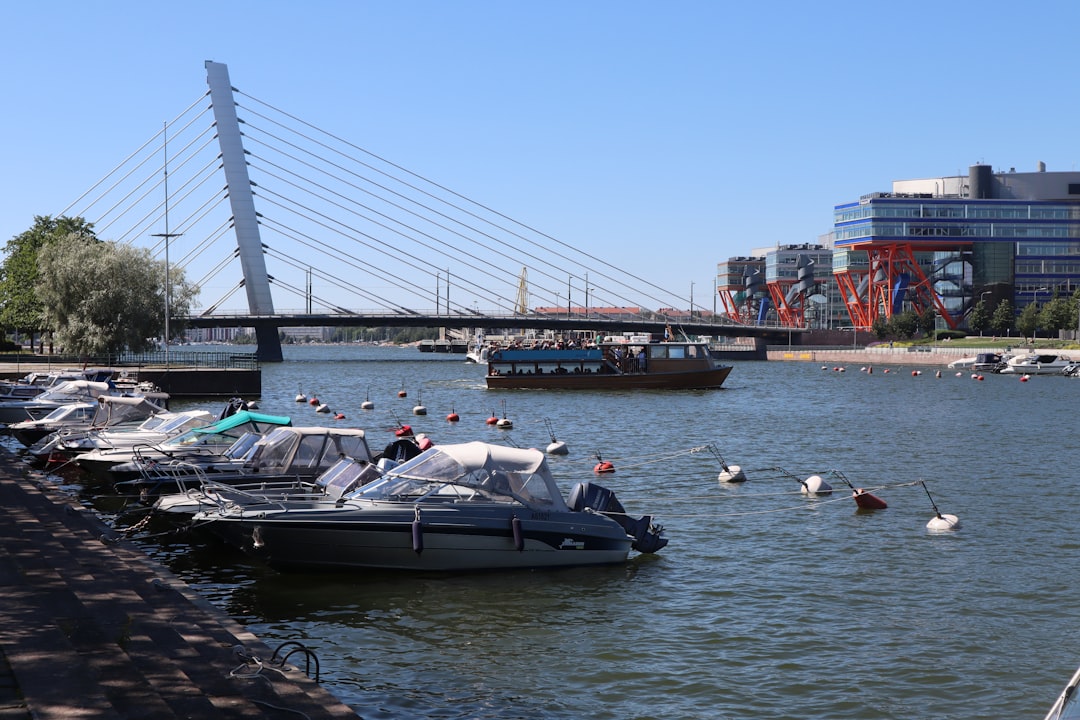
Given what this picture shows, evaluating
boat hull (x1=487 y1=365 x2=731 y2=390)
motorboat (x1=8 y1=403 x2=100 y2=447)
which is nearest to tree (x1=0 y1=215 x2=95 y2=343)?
boat hull (x1=487 y1=365 x2=731 y2=390)

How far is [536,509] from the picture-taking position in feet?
64.8

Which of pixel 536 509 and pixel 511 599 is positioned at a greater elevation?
pixel 536 509

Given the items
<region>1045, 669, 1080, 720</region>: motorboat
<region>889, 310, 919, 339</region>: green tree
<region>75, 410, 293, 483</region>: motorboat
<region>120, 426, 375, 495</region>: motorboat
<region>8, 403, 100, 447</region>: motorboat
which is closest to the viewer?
<region>1045, 669, 1080, 720</region>: motorboat

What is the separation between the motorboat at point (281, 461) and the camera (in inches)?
958

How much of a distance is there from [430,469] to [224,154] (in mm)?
101364

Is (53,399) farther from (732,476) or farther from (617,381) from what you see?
(617,381)

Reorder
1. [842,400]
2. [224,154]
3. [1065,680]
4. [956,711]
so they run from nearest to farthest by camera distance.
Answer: [956,711] < [1065,680] < [842,400] < [224,154]

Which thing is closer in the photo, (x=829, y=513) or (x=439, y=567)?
(x=439, y=567)

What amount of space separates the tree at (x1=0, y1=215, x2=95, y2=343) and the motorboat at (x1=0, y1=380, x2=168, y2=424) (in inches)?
1602

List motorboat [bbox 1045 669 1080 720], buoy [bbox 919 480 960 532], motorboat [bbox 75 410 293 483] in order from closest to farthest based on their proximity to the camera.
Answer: motorboat [bbox 1045 669 1080 720]
buoy [bbox 919 480 960 532]
motorboat [bbox 75 410 293 483]

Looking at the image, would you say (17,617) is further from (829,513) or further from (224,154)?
(224,154)

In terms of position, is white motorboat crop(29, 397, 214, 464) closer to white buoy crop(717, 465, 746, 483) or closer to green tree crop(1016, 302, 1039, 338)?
white buoy crop(717, 465, 746, 483)

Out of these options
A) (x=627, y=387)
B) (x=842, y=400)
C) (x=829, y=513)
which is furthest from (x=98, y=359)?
(x=829, y=513)

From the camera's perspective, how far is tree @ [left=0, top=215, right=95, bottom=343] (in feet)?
292
